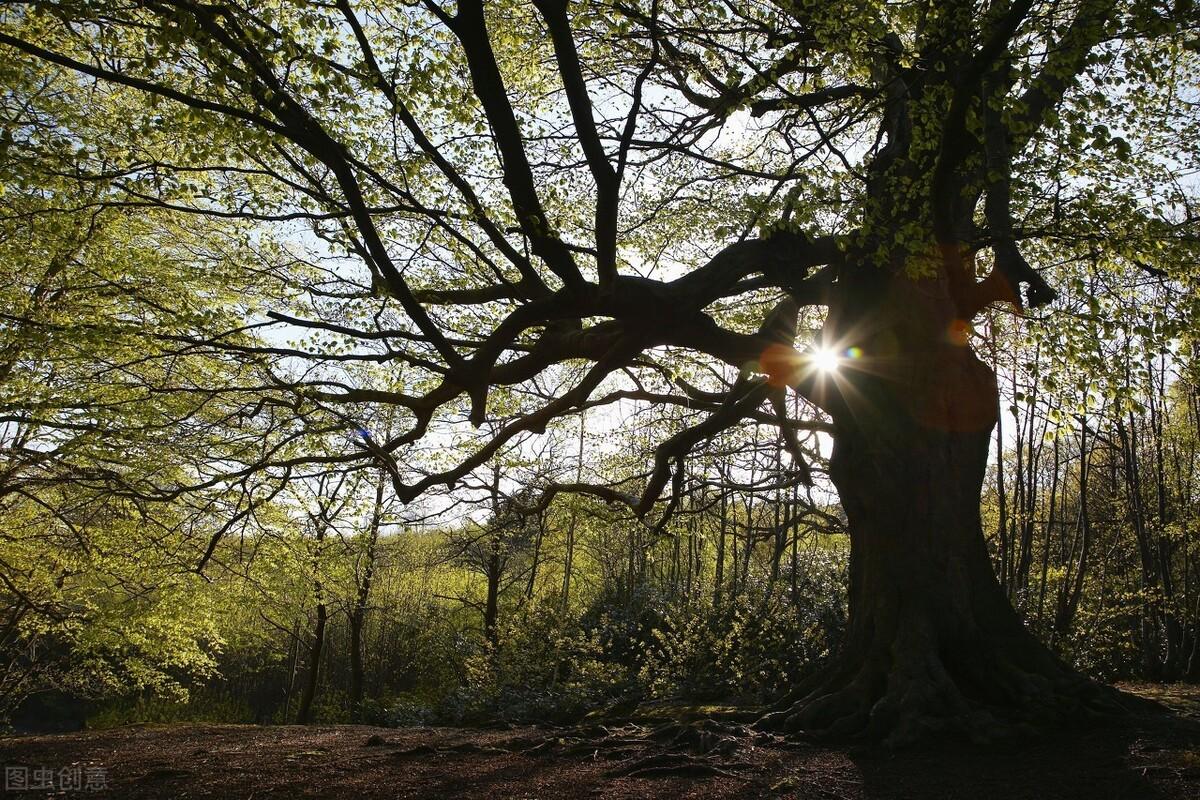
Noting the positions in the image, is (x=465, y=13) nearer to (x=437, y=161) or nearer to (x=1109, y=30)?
(x=437, y=161)

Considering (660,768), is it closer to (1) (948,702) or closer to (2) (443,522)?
(1) (948,702)

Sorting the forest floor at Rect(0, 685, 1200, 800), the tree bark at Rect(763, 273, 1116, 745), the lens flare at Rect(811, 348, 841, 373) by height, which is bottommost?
the forest floor at Rect(0, 685, 1200, 800)

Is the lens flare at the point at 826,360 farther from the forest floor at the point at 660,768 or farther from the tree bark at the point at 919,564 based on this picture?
the forest floor at the point at 660,768

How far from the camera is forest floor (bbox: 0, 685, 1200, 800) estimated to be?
4293 millimetres

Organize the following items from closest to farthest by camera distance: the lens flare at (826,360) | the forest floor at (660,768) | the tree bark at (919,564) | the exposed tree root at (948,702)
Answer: the forest floor at (660,768) < the exposed tree root at (948,702) < the tree bark at (919,564) < the lens flare at (826,360)

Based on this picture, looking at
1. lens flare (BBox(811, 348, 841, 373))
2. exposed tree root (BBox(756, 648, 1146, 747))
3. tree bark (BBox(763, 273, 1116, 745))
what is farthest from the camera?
lens flare (BBox(811, 348, 841, 373))

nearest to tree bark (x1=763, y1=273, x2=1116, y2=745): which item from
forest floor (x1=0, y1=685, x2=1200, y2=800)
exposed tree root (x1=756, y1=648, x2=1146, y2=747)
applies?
exposed tree root (x1=756, y1=648, x2=1146, y2=747)

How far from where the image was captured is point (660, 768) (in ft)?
17.0

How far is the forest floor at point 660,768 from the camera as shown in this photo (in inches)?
169

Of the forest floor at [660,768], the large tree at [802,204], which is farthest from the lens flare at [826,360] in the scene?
the forest floor at [660,768]

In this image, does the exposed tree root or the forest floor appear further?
the exposed tree root

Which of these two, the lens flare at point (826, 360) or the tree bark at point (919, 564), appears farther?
the lens flare at point (826, 360)

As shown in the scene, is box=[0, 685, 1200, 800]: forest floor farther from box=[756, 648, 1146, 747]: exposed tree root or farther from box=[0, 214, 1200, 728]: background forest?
box=[0, 214, 1200, 728]: background forest

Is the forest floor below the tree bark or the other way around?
below
